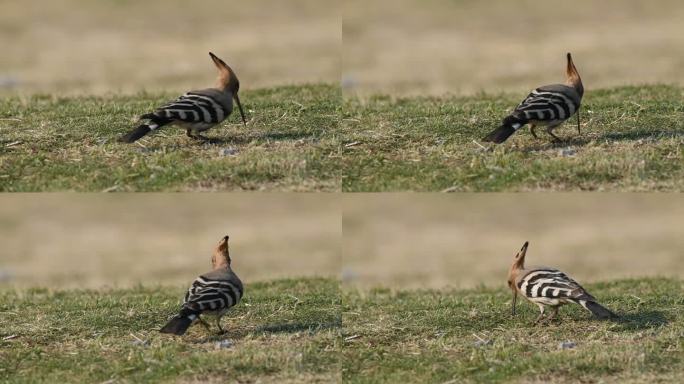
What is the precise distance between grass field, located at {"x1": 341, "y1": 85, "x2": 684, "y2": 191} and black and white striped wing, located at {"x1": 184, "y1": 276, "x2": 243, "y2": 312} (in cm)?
211

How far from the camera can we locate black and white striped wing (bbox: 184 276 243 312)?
12.5m

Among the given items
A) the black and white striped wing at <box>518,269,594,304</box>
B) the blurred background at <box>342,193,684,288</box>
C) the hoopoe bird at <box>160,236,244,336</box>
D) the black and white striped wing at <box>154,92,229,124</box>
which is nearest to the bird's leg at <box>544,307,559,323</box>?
the black and white striped wing at <box>518,269,594,304</box>

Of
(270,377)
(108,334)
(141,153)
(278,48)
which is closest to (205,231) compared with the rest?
(278,48)

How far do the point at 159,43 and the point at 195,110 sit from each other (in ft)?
58.2

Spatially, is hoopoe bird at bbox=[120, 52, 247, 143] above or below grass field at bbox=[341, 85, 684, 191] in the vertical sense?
above

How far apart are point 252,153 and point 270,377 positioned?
4.29 metres

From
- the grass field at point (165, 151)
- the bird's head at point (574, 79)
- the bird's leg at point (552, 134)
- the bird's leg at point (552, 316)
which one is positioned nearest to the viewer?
the bird's leg at point (552, 316)

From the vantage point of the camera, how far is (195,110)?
1462cm

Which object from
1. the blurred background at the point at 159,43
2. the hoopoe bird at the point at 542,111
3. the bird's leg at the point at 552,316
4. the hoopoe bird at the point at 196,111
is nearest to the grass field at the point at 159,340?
the hoopoe bird at the point at 196,111

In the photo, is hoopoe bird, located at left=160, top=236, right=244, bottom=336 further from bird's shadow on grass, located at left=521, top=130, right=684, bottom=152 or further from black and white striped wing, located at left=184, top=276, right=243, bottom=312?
bird's shadow on grass, located at left=521, top=130, right=684, bottom=152

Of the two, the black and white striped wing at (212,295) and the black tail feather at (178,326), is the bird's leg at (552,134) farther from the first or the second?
the black tail feather at (178,326)

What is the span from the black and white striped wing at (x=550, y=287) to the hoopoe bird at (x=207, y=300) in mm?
3562

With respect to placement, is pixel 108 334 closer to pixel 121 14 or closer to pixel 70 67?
pixel 70 67

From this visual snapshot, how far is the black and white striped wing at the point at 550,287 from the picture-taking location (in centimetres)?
1294
